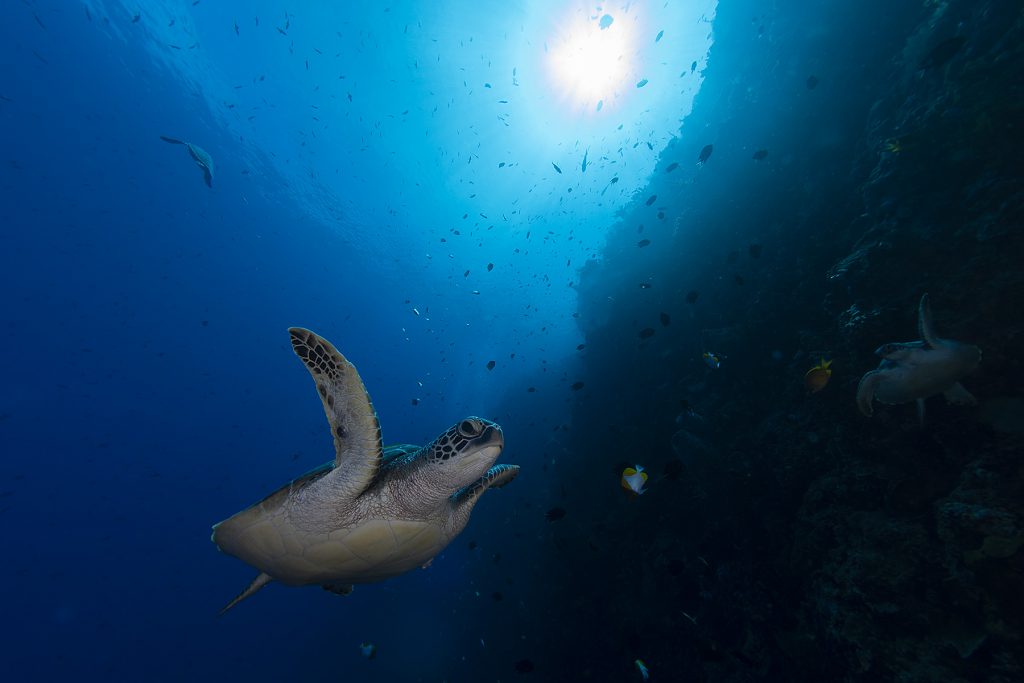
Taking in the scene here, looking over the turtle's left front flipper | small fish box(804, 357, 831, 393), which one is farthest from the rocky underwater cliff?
the turtle's left front flipper

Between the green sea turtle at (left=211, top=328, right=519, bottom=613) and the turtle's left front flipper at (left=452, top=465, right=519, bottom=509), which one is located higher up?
the green sea turtle at (left=211, top=328, right=519, bottom=613)

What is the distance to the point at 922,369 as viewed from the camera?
4.22 meters

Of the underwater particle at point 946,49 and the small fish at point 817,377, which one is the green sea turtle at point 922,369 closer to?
the small fish at point 817,377

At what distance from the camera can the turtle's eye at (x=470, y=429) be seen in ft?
9.91

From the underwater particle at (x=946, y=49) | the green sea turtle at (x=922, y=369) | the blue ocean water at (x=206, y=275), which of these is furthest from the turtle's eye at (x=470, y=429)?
the blue ocean water at (x=206, y=275)

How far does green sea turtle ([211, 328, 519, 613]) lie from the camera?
2.63 m

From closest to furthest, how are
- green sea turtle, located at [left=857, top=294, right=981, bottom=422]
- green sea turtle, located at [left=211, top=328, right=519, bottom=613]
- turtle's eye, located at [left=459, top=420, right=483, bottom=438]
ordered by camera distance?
green sea turtle, located at [left=211, top=328, right=519, bottom=613] < turtle's eye, located at [left=459, top=420, right=483, bottom=438] < green sea turtle, located at [left=857, top=294, right=981, bottom=422]

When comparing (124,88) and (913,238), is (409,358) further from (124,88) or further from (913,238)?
(913,238)

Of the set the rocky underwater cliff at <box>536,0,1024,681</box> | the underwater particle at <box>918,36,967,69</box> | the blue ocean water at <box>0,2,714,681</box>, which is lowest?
the rocky underwater cliff at <box>536,0,1024,681</box>

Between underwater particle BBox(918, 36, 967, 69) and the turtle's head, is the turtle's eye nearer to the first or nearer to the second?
the turtle's head

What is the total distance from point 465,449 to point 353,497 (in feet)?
3.58

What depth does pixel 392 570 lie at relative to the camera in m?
4.66

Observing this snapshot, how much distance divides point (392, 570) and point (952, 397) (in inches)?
307

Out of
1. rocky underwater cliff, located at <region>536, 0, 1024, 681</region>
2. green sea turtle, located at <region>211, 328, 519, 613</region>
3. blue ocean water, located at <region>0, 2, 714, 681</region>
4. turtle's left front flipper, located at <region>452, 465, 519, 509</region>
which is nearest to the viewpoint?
green sea turtle, located at <region>211, 328, 519, 613</region>
